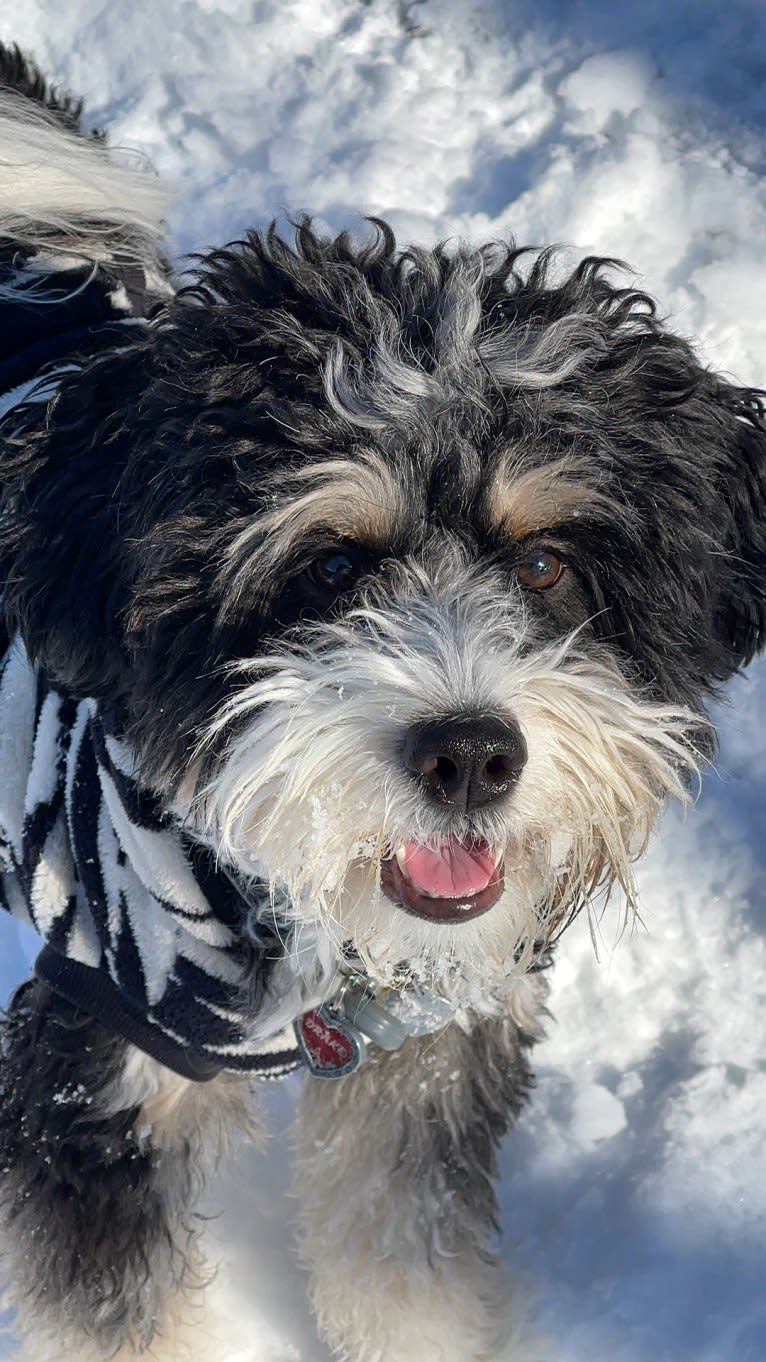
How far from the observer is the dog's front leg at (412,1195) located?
2461 millimetres

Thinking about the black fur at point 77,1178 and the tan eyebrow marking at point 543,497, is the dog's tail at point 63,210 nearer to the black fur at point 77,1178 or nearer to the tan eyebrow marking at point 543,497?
the tan eyebrow marking at point 543,497

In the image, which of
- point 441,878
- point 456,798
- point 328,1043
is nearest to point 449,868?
point 441,878

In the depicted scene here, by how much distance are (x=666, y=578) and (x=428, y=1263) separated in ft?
4.78

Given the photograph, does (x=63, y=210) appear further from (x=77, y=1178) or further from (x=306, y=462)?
(x=77, y=1178)

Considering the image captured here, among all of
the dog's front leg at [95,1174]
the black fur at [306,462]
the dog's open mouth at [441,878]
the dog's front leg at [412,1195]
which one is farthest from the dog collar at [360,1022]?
the black fur at [306,462]

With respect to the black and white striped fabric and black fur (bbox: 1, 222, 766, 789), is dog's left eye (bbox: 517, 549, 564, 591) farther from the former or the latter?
the black and white striped fabric

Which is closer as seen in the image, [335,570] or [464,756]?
[464,756]

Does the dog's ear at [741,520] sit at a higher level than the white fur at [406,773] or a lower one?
higher

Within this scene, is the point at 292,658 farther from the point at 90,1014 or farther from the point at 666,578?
the point at 90,1014

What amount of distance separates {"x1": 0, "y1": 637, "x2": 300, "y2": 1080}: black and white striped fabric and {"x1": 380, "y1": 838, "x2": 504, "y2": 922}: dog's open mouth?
367 millimetres

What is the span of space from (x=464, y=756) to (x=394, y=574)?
12.0 inches

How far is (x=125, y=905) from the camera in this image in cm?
212

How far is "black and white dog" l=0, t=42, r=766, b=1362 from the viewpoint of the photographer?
173cm

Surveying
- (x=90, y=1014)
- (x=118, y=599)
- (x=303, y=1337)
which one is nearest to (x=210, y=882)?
(x=90, y=1014)
